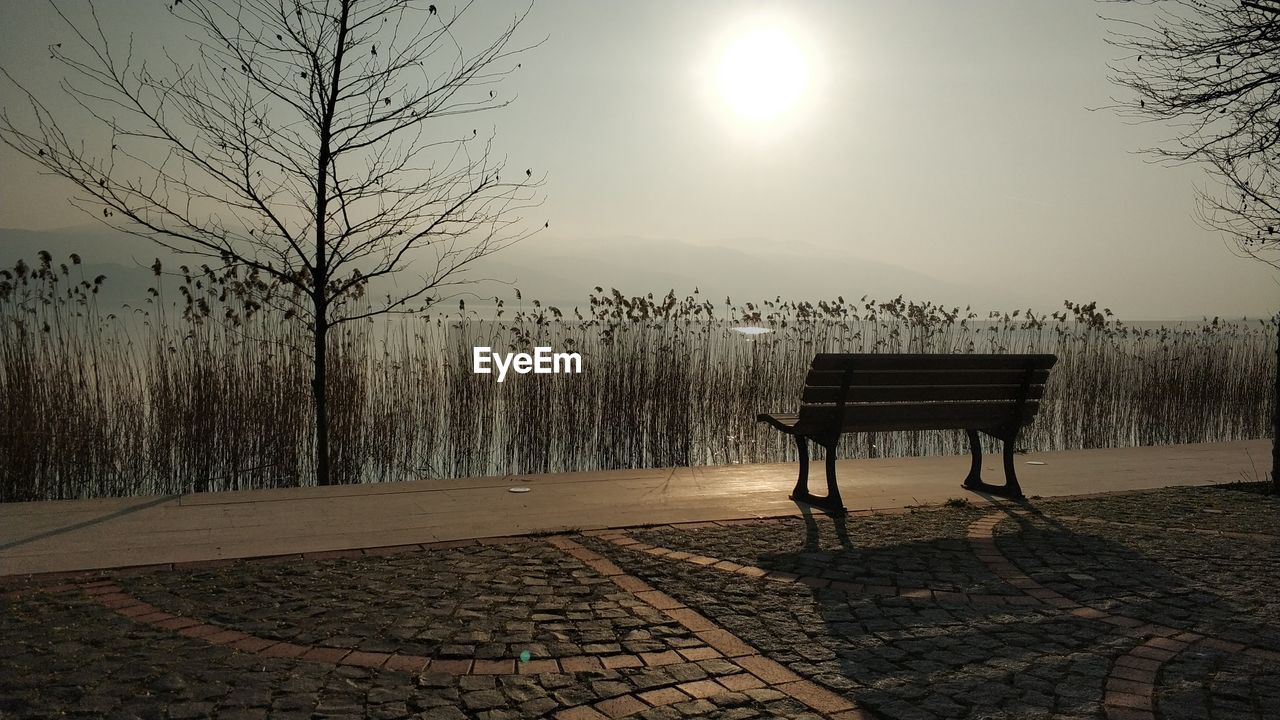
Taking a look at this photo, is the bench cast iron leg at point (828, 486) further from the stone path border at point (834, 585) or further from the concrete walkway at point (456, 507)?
the stone path border at point (834, 585)

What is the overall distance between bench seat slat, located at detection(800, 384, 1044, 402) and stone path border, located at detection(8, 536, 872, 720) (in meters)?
1.74

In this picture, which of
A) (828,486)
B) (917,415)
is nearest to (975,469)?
(917,415)

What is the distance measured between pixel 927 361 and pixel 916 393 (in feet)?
0.57

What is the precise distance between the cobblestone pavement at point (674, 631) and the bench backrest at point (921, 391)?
738 millimetres

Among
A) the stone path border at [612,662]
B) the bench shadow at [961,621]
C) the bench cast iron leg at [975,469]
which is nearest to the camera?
the stone path border at [612,662]

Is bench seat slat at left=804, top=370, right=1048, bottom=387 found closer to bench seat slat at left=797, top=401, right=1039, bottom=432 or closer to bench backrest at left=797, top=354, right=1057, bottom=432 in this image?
bench backrest at left=797, top=354, right=1057, bottom=432

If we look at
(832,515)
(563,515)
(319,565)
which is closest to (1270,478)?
(832,515)

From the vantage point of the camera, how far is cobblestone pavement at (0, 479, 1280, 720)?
85.7 inches

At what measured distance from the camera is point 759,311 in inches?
345

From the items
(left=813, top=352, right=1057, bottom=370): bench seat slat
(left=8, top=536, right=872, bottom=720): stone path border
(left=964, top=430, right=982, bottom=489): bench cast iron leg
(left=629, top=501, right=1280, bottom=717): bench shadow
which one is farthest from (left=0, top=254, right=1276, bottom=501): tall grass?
(left=629, top=501, right=1280, bottom=717): bench shadow

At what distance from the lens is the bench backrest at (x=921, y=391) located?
4.32 m

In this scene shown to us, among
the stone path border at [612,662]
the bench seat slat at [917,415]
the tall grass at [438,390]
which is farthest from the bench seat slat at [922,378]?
the tall grass at [438,390]

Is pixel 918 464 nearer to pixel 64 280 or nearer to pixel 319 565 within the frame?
pixel 319 565

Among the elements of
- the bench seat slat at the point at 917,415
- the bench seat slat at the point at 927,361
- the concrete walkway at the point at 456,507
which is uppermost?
the bench seat slat at the point at 927,361
